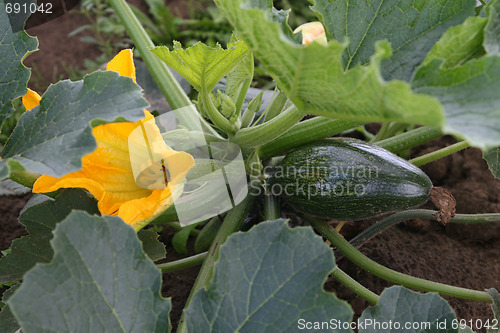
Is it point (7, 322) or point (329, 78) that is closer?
point (329, 78)

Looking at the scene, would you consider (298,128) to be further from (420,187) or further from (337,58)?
(337,58)

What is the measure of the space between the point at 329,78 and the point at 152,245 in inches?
25.3

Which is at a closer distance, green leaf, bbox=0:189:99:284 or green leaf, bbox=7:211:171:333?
green leaf, bbox=7:211:171:333

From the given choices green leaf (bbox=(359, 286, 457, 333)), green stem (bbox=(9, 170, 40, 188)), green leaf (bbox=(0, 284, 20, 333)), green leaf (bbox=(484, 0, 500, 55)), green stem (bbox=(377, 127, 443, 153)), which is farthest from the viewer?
green stem (bbox=(377, 127, 443, 153))

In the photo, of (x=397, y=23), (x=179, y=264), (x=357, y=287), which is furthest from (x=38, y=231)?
(x=397, y=23)

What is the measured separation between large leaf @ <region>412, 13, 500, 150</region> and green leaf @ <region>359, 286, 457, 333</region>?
39 centimetres

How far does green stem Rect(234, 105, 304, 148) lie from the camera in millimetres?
1125

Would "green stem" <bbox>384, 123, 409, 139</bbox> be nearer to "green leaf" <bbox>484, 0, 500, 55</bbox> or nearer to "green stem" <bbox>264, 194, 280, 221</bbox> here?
"green stem" <bbox>264, 194, 280, 221</bbox>

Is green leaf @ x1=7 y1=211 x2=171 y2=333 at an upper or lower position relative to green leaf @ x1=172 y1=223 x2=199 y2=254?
upper

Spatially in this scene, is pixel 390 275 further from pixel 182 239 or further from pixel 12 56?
pixel 12 56

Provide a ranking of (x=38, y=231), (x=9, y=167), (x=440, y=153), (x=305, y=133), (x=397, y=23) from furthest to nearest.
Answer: (x=440, y=153), (x=305, y=133), (x=38, y=231), (x=397, y=23), (x=9, y=167)

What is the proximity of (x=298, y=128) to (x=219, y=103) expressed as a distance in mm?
239

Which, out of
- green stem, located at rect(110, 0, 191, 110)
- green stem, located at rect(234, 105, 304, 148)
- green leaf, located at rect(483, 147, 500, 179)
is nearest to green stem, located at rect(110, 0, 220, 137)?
green stem, located at rect(110, 0, 191, 110)

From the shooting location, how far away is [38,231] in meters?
1.13
